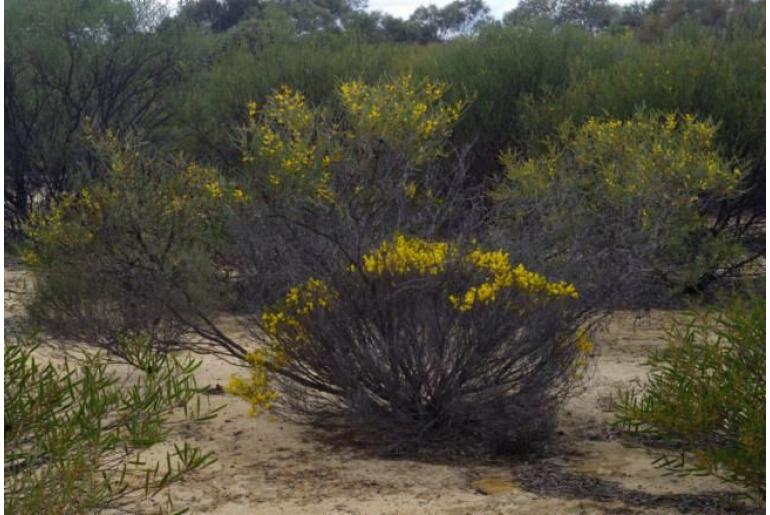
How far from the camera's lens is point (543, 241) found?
7.17 m

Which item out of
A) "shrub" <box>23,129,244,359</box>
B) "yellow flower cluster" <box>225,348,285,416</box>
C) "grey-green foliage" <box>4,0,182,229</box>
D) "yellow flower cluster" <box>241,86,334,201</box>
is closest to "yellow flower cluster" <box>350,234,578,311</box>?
"yellow flower cluster" <box>225,348,285,416</box>

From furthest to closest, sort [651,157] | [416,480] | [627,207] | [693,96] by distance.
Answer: [693,96], [651,157], [627,207], [416,480]

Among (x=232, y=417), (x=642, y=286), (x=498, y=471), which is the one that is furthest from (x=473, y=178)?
(x=498, y=471)

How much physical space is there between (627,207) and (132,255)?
339 centimetres

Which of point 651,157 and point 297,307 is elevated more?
point 651,157

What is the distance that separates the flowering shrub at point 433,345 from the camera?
5.99 metres

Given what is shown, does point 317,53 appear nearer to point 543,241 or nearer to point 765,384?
point 543,241

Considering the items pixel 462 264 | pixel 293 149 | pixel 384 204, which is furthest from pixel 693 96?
pixel 462 264

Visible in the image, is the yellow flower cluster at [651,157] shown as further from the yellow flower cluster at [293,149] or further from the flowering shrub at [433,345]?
the flowering shrub at [433,345]

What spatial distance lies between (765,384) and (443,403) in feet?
6.23

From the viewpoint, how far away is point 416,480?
224 inches

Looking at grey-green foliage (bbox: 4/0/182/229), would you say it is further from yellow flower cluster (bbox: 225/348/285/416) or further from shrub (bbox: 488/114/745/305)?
yellow flower cluster (bbox: 225/348/285/416)

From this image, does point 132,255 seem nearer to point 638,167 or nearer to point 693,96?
point 638,167

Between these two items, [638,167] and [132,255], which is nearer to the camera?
[132,255]
